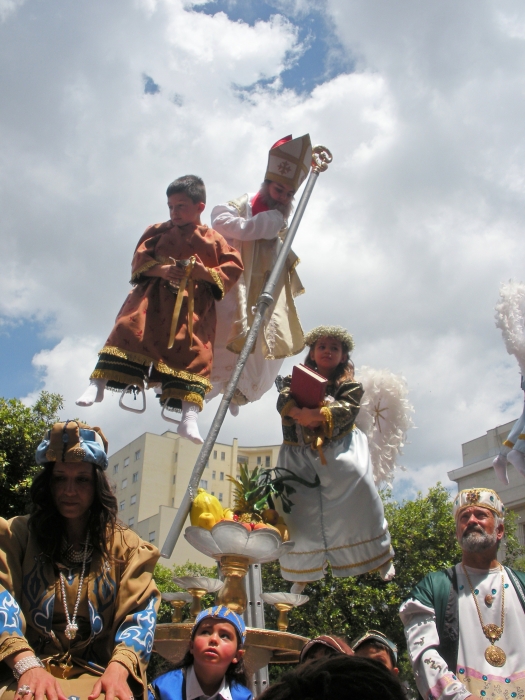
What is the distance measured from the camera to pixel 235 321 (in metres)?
6.11

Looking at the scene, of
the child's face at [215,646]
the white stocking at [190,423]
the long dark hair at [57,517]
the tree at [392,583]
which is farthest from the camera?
the tree at [392,583]

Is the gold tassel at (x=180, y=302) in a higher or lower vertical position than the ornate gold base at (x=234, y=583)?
higher

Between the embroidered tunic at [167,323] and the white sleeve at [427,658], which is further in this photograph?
the embroidered tunic at [167,323]

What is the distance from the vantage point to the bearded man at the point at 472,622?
338 centimetres

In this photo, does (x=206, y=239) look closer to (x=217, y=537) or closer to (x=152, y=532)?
(x=217, y=537)

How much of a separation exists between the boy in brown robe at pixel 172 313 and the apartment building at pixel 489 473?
731 inches

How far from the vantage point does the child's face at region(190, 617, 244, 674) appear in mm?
3037

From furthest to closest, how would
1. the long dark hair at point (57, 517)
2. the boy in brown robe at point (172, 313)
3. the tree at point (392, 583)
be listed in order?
the tree at point (392, 583) < the boy in brown robe at point (172, 313) < the long dark hair at point (57, 517)

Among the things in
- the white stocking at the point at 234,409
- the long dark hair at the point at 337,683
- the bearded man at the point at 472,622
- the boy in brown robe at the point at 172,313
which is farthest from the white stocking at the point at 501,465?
the long dark hair at the point at 337,683

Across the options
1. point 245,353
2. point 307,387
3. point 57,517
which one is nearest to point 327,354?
point 307,387

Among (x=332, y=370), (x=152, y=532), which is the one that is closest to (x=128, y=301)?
(x=332, y=370)

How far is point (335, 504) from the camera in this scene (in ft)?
17.4

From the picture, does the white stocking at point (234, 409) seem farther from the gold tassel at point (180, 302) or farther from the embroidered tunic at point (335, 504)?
the gold tassel at point (180, 302)

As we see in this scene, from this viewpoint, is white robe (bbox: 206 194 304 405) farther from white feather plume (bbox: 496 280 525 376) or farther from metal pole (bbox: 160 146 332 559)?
white feather plume (bbox: 496 280 525 376)
